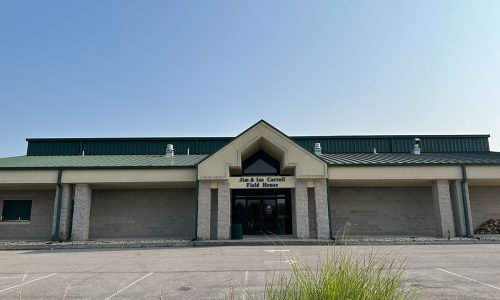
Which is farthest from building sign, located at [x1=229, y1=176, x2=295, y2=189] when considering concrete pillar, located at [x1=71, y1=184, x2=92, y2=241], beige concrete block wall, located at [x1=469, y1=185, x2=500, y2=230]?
beige concrete block wall, located at [x1=469, y1=185, x2=500, y2=230]

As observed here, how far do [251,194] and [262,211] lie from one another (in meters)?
1.35

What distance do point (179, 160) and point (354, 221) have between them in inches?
478

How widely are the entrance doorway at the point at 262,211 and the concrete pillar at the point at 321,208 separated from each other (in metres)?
3.97

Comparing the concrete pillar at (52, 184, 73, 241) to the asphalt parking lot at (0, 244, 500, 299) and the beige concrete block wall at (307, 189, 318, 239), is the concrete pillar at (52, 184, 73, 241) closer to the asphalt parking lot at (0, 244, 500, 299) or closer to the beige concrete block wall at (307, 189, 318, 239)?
the asphalt parking lot at (0, 244, 500, 299)

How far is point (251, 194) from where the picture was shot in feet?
75.9

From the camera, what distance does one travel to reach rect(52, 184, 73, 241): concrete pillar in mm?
19641

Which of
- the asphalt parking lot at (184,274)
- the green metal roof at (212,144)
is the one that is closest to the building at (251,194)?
the green metal roof at (212,144)

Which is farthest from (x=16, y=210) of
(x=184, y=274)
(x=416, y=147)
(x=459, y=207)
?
(x=416, y=147)

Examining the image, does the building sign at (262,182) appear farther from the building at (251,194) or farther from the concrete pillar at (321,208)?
the concrete pillar at (321,208)

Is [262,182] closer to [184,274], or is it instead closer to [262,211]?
[262,211]

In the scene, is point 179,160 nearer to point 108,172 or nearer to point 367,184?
point 108,172

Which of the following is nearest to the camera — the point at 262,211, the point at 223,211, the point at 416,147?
the point at 223,211

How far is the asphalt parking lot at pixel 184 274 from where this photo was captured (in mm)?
7863

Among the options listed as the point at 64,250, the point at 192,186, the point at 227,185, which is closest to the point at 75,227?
the point at 64,250
